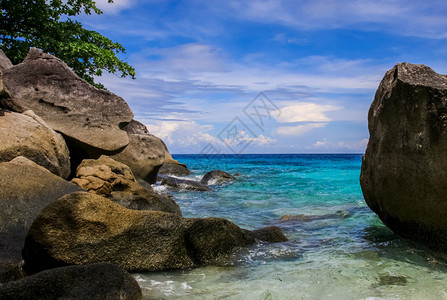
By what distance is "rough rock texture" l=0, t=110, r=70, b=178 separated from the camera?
20.2 ft

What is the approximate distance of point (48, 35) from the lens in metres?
15.4

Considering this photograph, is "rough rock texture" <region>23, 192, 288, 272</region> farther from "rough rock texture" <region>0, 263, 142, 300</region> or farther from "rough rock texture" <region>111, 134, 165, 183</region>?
"rough rock texture" <region>111, 134, 165, 183</region>

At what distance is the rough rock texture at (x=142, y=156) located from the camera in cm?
1222

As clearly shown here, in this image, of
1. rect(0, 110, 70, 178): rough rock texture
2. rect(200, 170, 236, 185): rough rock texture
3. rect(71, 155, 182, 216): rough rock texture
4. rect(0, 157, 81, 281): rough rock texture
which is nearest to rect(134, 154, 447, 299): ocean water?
rect(0, 157, 81, 281): rough rock texture

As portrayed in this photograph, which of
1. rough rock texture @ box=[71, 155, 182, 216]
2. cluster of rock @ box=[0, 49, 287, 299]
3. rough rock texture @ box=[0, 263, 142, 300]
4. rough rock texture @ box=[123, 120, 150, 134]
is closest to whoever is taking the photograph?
rough rock texture @ box=[0, 263, 142, 300]

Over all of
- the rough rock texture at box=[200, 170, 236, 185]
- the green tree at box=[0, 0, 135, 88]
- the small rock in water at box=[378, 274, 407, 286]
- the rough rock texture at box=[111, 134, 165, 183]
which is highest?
the green tree at box=[0, 0, 135, 88]

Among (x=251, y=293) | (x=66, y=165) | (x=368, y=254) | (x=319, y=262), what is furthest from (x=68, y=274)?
(x=66, y=165)

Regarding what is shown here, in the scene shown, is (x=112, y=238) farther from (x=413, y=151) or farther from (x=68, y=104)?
(x=68, y=104)

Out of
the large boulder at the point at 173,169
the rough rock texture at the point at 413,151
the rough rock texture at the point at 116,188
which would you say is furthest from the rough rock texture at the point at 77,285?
the large boulder at the point at 173,169

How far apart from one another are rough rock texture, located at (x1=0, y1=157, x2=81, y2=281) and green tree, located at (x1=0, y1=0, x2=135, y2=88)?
1075 cm

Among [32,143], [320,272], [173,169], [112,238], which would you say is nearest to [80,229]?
[112,238]

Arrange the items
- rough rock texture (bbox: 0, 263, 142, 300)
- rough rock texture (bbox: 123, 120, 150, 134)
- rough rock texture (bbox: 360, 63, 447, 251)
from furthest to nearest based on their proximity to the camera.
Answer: rough rock texture (bbox: 123, 120, 150, 134) → rough rock texture (bbox: 360, 63, 447, 251) → rough rock texture (bbox: 0, 263, 142, 300)

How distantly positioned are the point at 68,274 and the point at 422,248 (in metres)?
4.20

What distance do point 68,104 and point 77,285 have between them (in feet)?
23.8
